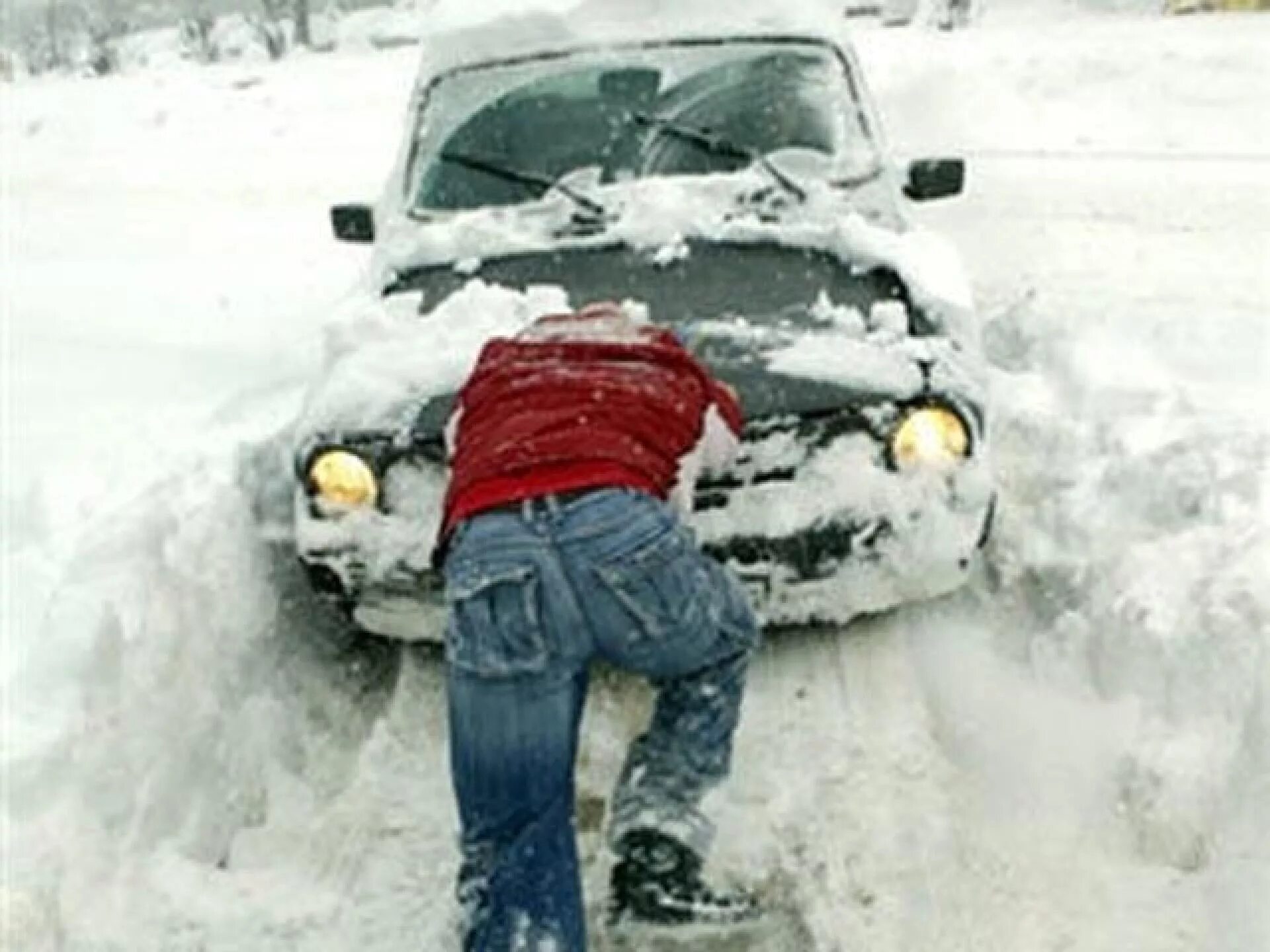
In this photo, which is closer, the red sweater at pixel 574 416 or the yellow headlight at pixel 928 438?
the red sweater at pixel 574 416

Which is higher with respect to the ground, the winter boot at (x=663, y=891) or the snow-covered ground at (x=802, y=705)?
the winter boot at (x=663, y=891)

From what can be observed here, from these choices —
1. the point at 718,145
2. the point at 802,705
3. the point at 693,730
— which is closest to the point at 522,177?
the point at 718,145

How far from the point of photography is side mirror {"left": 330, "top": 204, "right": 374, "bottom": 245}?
6574 mm

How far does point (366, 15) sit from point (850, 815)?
82.2 ft

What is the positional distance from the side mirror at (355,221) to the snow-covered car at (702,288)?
13 mm

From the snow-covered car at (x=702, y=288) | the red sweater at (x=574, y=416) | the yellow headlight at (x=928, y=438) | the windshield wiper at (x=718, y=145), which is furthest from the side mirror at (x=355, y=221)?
the red sweater at (x=574, y=416)

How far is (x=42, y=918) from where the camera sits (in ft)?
12.9

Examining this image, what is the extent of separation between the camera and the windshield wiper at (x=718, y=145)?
19.4ft

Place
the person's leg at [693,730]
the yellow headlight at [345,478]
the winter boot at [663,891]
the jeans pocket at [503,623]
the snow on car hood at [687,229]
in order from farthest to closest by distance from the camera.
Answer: the snow on car hood at [687,229], the yellow headlight at [345,478], the winter boot at [663,891], the person's leg at [693,730], the jeans pocket at [503,623]

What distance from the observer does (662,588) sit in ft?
11.6

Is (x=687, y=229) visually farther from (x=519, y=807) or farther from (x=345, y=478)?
(x=519, y=807)

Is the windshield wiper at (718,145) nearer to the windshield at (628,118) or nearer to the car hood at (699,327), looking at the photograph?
the windshield at (628,118)

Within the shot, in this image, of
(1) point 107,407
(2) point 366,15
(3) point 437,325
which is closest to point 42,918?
(3) point 437,325

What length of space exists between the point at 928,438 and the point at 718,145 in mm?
1767
